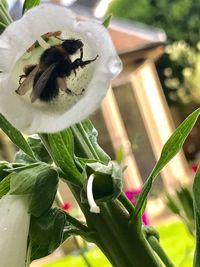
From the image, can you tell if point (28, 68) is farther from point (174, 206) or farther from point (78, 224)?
point (174, 206)

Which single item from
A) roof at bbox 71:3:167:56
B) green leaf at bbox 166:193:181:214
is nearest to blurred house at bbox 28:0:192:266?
roof at bbox 71:3:167:56

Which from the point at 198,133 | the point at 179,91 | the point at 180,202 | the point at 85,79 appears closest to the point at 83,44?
the point at 85,79

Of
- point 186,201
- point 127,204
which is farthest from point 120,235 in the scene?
point 186,201

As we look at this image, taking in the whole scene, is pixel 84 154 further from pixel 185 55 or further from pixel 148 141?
pixel 185 55

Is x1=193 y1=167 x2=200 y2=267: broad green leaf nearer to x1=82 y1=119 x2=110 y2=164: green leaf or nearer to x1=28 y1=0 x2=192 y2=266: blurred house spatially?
x1=82 y1=119 x2=110 y2=164: green leaf

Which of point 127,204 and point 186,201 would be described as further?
point 186,201

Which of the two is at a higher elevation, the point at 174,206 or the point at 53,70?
the point at 53,70
